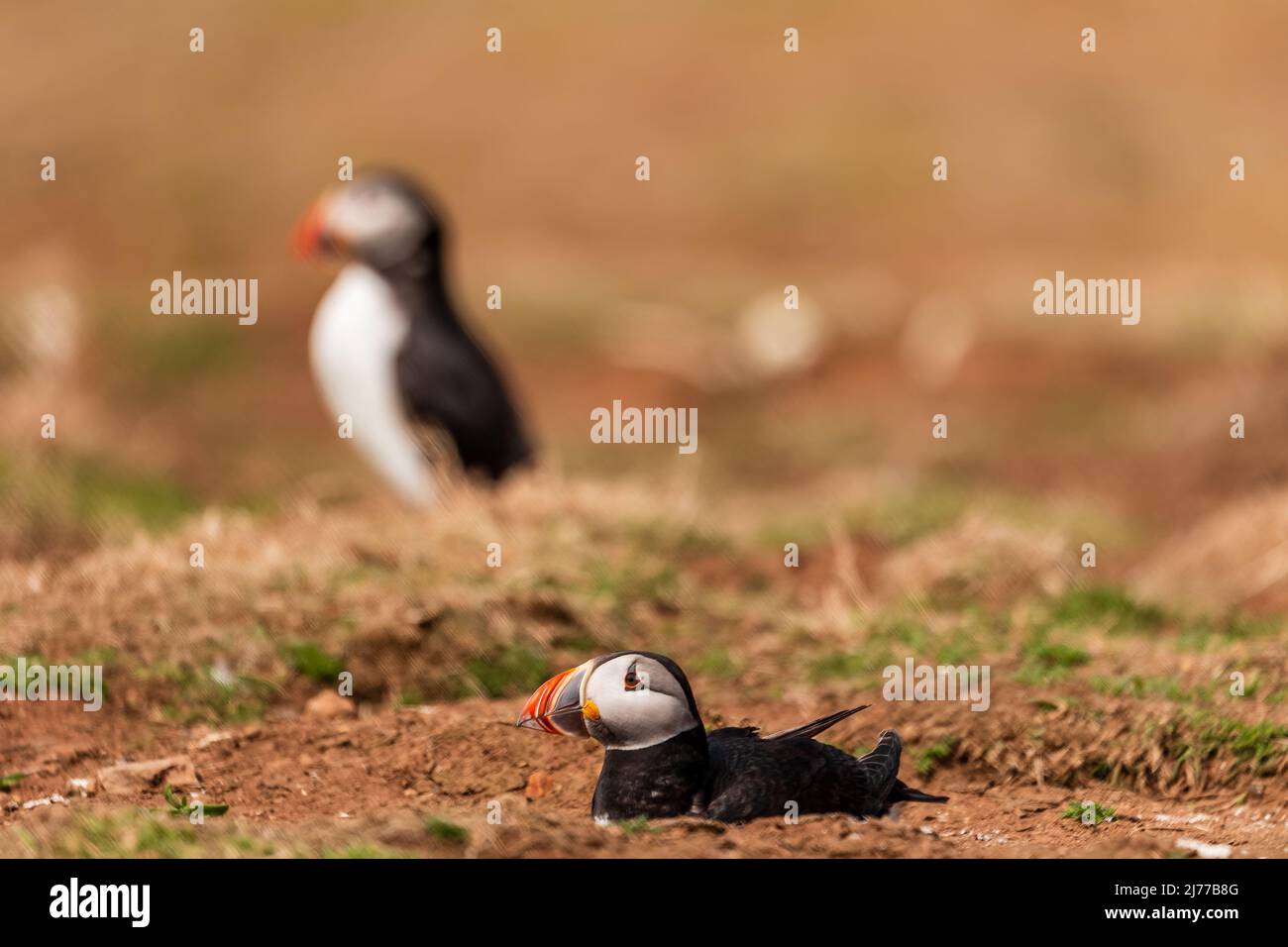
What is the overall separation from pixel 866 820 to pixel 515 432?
5004 millimetres

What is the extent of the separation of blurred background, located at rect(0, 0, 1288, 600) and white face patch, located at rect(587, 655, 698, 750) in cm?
423

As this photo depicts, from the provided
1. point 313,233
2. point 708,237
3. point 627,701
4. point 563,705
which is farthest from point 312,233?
point 708,237

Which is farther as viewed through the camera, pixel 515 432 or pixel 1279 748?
pixel 515 432

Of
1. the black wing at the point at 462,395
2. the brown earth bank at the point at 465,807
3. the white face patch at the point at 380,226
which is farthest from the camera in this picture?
the white face patch at the point at 380,226

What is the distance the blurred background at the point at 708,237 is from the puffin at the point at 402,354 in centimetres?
92

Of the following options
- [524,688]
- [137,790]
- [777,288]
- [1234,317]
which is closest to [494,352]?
[777,288]

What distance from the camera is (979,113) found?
92.8 ft

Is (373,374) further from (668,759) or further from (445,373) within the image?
(668,759)

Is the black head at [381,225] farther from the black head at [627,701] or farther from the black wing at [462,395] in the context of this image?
the black head at [627,701]

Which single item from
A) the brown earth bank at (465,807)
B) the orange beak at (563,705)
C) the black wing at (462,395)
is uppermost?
the black wing at (462,395)

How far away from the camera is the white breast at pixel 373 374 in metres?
9.20

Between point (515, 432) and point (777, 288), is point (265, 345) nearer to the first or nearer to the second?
point (777, 288)

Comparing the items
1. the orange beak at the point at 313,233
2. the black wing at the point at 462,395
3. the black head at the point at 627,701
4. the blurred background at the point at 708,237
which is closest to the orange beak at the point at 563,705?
the black head at the point at 627,701

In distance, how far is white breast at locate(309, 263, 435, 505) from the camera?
9203 millimetres
